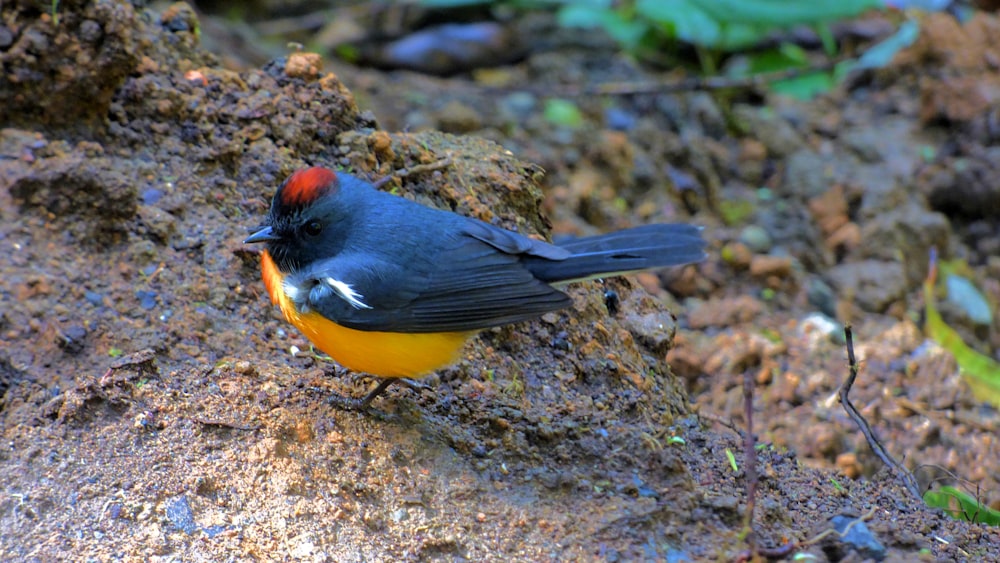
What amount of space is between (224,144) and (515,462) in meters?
2.10

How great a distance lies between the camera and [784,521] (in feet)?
11.1

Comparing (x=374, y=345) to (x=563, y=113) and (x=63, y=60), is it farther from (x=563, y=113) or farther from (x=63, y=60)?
(x=563, y=113)

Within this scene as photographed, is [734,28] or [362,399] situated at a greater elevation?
[734,28]

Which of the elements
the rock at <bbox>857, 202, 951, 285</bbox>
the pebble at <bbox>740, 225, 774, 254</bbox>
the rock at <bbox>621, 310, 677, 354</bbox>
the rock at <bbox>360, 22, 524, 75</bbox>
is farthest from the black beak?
the rock at <bbox>360, 22, 524, 75</bbox>

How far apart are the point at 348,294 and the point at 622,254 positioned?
1.07 metres

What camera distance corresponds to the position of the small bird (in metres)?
3.75

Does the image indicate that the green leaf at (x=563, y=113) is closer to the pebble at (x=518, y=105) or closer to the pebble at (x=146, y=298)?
the pebble at (x=518, y=105)

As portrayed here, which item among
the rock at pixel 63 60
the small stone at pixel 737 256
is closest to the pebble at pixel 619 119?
the small stone at pixel 737 256

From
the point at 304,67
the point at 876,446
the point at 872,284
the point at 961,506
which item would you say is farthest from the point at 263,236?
the point at 872,284

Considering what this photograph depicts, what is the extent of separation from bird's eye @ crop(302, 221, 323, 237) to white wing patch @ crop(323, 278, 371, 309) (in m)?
0.32

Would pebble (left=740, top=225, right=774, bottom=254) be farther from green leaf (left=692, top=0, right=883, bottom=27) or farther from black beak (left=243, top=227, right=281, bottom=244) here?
black beak (left=243, top=227, right=281, bottom=244)

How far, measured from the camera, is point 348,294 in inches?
147

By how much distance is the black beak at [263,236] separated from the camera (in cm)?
391

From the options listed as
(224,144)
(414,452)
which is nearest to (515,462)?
(414,452)
